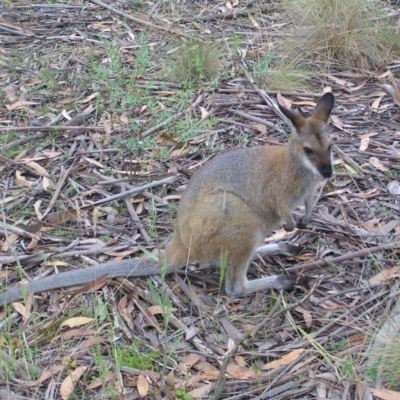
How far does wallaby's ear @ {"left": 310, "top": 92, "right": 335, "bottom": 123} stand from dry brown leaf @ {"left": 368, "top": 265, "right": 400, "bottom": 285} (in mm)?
986

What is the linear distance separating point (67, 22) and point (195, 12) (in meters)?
1.38

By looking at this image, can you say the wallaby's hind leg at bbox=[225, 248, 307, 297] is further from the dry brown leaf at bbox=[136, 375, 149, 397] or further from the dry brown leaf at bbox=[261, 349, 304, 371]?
the dry brown leaf at bbox=[136, 375, 149, 397]

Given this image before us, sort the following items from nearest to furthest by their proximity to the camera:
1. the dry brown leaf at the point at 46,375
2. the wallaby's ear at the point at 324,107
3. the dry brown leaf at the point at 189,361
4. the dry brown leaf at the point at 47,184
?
the dry brown leaf at the point at 46,375 < the dry brown leaf at the point at 189,361 < the wallaby's ear at the point at 324,107 < the dry brown leaf at the point at 47,184

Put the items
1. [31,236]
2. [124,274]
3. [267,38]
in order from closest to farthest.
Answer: [124,274] → [31,236] → [267,38]

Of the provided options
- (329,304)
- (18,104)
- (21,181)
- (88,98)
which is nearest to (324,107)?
(329,304)

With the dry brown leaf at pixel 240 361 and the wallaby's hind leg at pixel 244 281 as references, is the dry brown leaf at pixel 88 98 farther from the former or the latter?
the dry brown leaf at pixel 240 361

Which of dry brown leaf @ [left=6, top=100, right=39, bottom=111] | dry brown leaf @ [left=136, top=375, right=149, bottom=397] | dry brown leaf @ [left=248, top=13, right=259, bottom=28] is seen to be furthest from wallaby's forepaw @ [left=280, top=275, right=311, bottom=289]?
dry brown leaf @ [left=248, top=13, right=259, bottom=28]

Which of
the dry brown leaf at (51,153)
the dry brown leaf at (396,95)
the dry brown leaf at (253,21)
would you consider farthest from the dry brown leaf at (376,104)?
the dry brown leaf at (51,153)

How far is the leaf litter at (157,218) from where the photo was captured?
3.41m

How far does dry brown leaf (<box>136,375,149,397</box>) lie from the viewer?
329cm

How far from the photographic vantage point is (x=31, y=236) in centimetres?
445

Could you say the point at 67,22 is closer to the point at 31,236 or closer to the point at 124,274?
the point at 31,236

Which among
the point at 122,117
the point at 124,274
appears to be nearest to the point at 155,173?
the point at 122,117

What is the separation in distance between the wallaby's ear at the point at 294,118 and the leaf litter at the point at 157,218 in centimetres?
79
